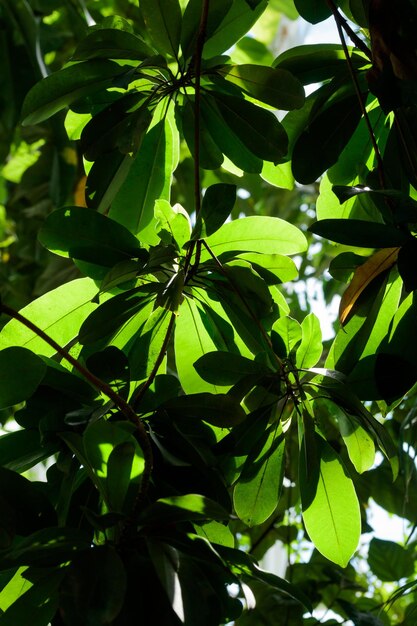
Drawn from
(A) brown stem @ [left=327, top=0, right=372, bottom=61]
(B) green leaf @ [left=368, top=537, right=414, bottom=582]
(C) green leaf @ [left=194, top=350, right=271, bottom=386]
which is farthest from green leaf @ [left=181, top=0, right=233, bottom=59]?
(B) green leaf @ [left=368, top=537, right=414, bottom=582]

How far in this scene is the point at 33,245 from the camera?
2094 mm

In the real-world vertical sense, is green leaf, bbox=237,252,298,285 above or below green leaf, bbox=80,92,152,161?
below

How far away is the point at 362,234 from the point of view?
26.5 inches

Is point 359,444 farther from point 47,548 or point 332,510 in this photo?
point 47,548

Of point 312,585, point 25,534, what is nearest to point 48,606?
point 25,534

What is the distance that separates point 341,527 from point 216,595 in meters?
0.27

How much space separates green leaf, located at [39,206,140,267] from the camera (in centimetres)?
76

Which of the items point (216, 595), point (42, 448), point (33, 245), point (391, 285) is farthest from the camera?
point (33, 245)

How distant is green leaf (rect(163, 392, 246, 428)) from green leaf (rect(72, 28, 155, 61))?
358 mm

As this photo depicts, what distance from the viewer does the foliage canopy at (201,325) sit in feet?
1.89

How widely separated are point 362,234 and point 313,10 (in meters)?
0.32

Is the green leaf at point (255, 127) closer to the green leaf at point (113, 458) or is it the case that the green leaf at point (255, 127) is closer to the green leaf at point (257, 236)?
the green leaf at point (257, 236)

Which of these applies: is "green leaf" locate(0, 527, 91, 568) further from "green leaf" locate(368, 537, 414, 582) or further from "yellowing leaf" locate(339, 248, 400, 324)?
"green leaf" locate(368, 537, 414, 582)

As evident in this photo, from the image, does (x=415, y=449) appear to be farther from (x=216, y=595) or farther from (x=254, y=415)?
(x=216, y=595)
